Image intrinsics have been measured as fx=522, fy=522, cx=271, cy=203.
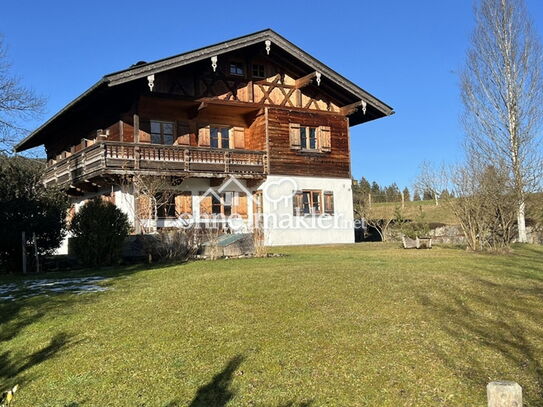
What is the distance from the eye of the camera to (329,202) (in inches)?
1052

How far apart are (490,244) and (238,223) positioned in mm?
11196

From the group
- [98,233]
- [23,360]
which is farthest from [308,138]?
[23,360]

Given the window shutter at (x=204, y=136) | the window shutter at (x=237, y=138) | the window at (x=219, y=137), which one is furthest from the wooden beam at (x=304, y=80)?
the window shutter at (x=204, y=136)

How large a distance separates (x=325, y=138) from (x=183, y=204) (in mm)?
8244

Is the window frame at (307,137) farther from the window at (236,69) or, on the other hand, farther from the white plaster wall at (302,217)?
the window at (236,69)

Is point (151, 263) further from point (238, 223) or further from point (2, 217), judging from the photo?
point (238, 223)

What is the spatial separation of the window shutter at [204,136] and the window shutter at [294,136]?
4027 mm

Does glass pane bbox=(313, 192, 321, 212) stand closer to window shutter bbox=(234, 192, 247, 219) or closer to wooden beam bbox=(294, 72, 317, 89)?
window shutter bbox=(234, 192, 247, 219)

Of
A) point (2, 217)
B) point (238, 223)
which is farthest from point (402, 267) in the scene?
point (238, 223)

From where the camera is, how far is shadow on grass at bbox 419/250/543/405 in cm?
519

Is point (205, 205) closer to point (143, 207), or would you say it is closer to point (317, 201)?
point (143, 207)

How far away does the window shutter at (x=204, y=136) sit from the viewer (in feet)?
80.8

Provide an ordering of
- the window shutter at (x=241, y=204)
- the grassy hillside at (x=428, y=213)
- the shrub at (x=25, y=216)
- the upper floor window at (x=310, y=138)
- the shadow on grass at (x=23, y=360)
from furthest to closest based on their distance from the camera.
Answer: the grassy hillside at (x=428, y=213)
the upper floor window at (x=310, y=138)
the window shutter at (x=241, y=204)
the shrub at (x=25, y=216)
the shadow on grass at (x=23, y=360)

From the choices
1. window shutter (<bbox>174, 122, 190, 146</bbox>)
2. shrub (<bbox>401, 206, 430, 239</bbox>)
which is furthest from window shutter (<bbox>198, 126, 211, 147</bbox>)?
shrub (<bbox>401, 206, 430, 239</bbox>)
